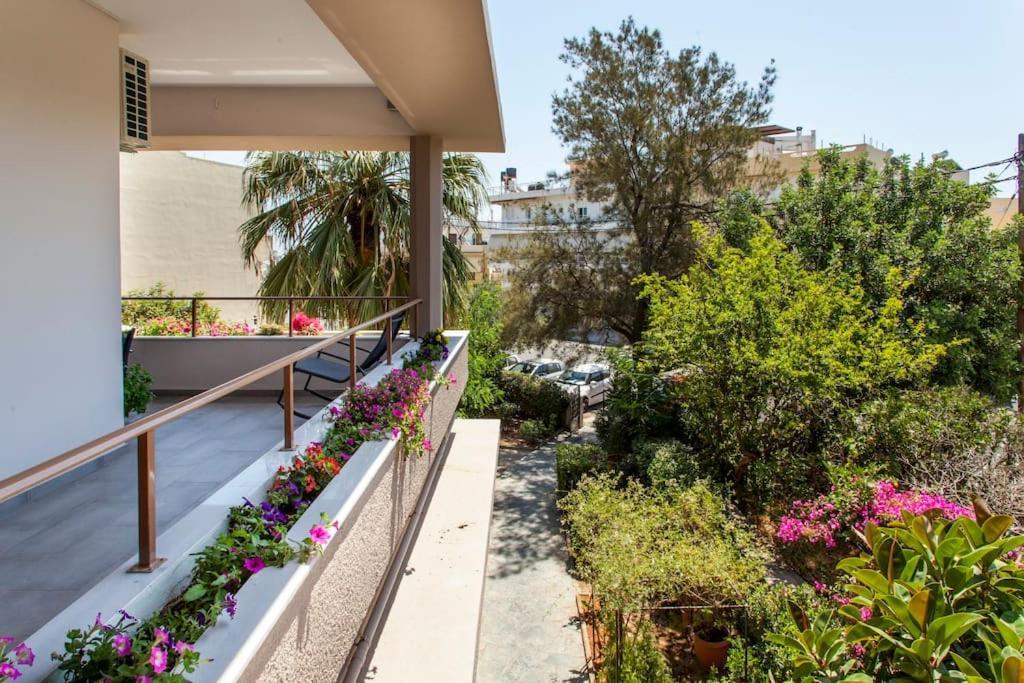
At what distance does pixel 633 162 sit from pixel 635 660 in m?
10.1

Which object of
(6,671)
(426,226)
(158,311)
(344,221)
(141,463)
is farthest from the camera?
(344,221)

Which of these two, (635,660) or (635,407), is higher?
(635,407)

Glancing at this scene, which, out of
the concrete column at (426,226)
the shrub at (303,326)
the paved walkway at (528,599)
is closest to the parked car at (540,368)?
the paved walkway at (528,599)

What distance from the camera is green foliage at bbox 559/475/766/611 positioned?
542 cm

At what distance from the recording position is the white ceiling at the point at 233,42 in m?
4.13

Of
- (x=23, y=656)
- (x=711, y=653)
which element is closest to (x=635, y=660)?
(x=711, y=653)

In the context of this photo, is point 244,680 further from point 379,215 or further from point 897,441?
point 379,215

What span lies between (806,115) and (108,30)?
17.2 metres

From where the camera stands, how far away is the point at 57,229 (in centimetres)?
364

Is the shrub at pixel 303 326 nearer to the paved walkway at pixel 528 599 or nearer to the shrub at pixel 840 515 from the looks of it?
the paved walkway at pixel 528 599

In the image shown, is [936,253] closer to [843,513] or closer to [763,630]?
[843,513]

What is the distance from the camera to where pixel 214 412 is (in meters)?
5.54

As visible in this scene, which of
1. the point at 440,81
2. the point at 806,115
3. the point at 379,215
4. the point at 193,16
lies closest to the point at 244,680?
the point at 440,81

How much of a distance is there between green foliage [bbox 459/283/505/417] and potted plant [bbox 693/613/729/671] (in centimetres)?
866
